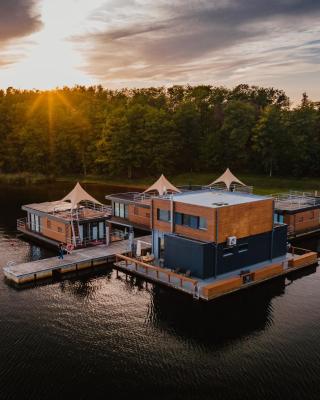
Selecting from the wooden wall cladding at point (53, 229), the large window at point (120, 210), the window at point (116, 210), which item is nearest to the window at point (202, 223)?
the wooden wall cladding at point (53, 229)

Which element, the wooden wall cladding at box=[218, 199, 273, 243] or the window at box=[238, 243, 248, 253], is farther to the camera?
the window at box=[238, 243, 248, 253]

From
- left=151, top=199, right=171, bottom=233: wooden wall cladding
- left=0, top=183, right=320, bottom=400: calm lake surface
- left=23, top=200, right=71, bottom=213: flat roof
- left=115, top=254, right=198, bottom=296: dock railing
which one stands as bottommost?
left=0, top=183, right=320, bottom=400: calm lake surface

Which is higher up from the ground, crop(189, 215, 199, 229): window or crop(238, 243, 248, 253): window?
crop(189, 215, 199, 229): window

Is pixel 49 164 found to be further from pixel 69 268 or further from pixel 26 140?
pixel 69 268

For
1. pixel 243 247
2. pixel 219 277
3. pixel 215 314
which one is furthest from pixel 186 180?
pixel 215 314

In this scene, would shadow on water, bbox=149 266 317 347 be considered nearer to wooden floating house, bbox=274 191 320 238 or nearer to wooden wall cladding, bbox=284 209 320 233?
wooden floating house, bbox=274 191 320 238

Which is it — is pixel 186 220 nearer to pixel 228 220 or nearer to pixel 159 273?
pixel 228 220

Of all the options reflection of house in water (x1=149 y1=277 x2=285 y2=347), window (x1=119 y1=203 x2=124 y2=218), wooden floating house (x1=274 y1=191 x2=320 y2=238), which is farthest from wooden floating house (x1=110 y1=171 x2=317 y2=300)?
window (x1=119 y1=203 x2=124 y2=218)
